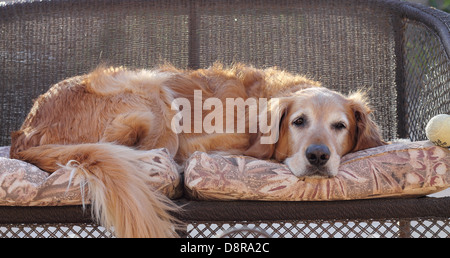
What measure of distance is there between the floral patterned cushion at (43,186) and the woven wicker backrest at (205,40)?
1.51m

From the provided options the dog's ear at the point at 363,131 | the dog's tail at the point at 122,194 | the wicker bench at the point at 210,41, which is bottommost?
the dog's tail at the point at 122,194

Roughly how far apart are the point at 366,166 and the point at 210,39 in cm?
172

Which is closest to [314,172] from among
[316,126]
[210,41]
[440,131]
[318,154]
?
[318,154]

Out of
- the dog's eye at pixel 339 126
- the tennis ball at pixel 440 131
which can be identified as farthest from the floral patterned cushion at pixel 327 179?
the dog's eye at pixel 339 126

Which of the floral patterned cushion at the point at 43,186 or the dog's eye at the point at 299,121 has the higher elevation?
the dog's eye at the point at 299,121

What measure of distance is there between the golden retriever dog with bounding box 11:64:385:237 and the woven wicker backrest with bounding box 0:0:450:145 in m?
0.46

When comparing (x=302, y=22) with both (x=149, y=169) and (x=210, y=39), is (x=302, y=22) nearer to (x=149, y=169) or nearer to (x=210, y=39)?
(x=210, y=39)

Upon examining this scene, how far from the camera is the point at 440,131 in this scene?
5.64 ft

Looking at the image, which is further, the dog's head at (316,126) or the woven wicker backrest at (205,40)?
the woven wicker backrest at (205,40)

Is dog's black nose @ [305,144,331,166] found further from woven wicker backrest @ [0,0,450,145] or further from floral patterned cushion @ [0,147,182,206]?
woven wicker backrest @ [0,0,450,145]

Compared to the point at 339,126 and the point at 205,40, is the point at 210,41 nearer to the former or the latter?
the point at 205,40

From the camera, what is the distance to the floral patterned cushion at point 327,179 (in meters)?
1.63

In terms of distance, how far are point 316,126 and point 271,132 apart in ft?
0.75

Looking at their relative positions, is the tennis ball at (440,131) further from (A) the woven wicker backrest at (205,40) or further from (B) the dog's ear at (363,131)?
(A) the woven wicker backrest at (205,40)
